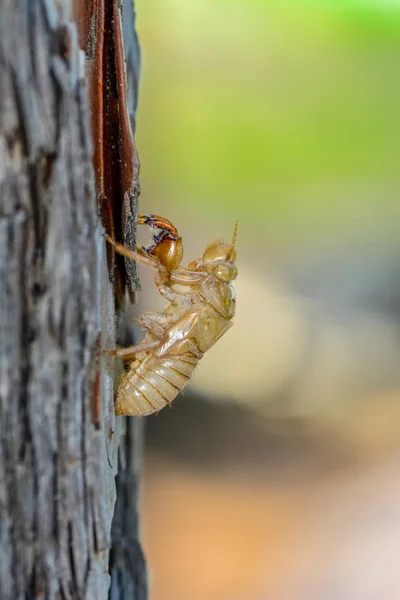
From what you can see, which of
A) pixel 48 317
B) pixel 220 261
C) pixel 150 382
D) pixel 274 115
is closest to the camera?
pixel 48 317

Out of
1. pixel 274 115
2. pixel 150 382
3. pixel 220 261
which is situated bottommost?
pixel 150 382

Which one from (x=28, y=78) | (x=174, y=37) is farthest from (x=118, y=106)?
(x=174, y=37)

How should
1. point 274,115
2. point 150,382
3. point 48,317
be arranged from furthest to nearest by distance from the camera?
1. point 274,115
2. point 150,382
3. point 48,317

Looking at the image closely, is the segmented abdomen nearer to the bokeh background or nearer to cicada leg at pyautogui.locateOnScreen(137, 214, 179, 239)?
cicada leg at pyautogui.locateOnScreen(137, 214, 179, 239)

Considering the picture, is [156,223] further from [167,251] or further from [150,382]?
[150,382]

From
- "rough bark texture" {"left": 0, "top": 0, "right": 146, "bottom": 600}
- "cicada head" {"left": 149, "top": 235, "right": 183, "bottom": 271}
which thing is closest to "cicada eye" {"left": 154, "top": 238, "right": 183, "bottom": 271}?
"cicada head" {"left": 149, "top": 235, "right": 183, "bottom": 271}

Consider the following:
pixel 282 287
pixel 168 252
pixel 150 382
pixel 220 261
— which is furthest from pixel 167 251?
pixel 282 287

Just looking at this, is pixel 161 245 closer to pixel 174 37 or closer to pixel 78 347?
pixel 78 347
